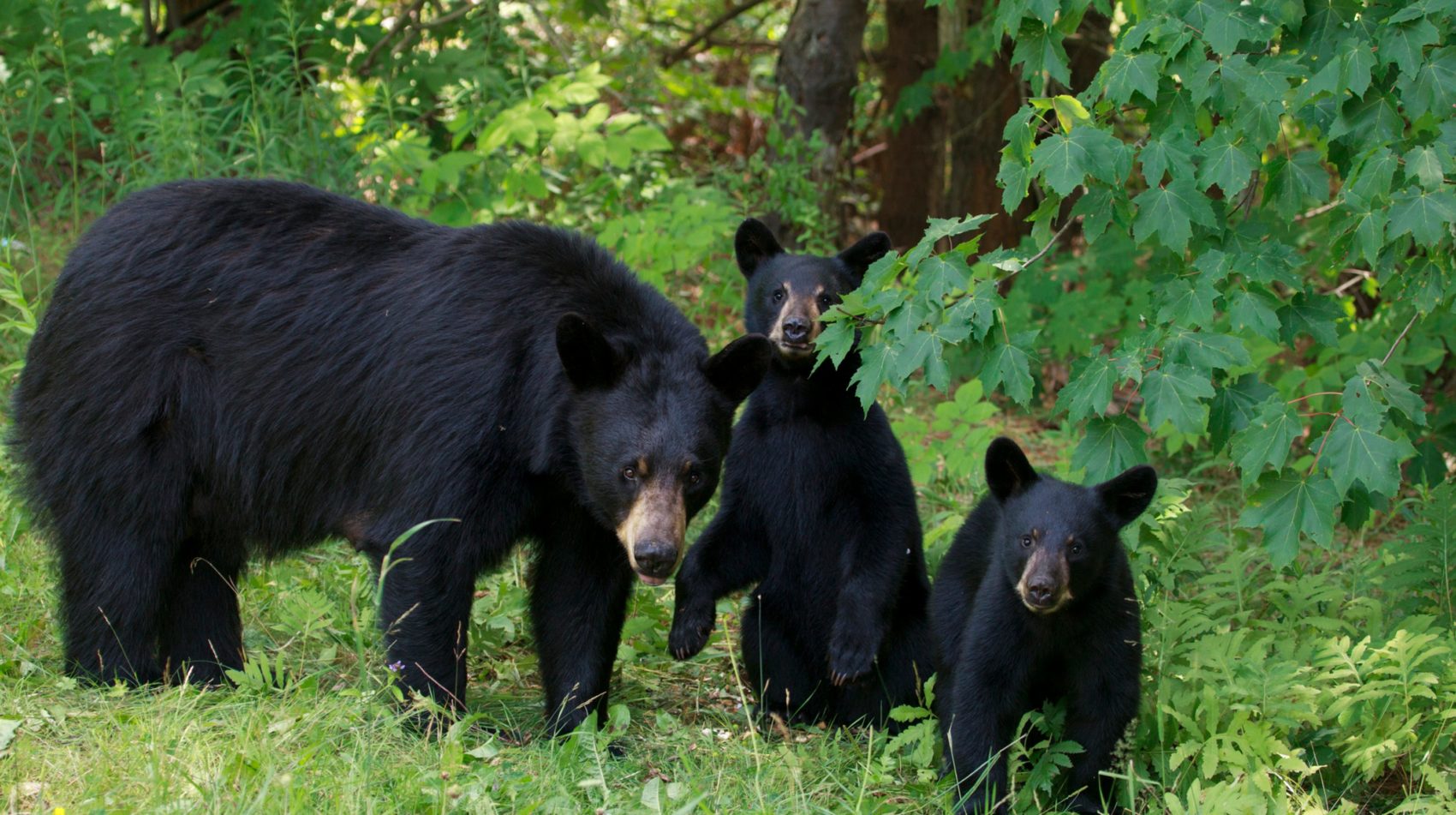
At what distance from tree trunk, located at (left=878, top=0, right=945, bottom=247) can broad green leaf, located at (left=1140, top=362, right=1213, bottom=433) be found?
7.29 metres

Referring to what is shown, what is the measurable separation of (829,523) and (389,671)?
1631 millimetres

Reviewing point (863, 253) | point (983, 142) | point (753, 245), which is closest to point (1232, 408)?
point (863, 253)

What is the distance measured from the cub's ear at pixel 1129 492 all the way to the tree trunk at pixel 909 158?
24.3 ft

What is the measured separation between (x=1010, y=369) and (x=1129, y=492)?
20.3 inches

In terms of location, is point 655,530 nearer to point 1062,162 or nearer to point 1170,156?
point 1062,162

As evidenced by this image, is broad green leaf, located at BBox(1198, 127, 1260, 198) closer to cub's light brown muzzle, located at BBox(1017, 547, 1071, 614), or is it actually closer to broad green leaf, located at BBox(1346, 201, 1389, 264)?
broad green leaf, located at BBox(1346, 201, 1389, 264)

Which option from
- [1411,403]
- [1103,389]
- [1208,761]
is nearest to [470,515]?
[1103,389]

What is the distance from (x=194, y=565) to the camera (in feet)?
15.9

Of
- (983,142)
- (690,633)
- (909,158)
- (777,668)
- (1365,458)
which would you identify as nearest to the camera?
(1365,458)

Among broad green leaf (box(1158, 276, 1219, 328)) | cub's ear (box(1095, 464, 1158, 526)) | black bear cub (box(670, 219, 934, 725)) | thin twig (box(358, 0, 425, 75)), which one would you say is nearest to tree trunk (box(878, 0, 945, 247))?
thin twig (box(358, 0, 425, 75))

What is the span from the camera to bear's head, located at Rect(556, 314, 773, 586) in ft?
13.7

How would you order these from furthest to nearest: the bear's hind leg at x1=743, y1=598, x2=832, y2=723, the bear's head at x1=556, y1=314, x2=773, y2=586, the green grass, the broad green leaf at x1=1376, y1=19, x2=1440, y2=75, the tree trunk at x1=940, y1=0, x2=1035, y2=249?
the tree trunk at x1=940, y1=0, x2=1035, y2=249, the bear's hind leg at x1=743, y1=598, x2=832, y2=723, the bear's head at x1=556, y1=314, x2=773, y2=586, the broad green leaf at x1=1376, y1=19, x2=1440, y2=75, the green grass

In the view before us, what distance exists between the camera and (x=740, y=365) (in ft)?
14.3

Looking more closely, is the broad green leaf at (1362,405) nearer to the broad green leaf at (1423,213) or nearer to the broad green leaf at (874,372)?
the broad green leaf at (1423,213)
